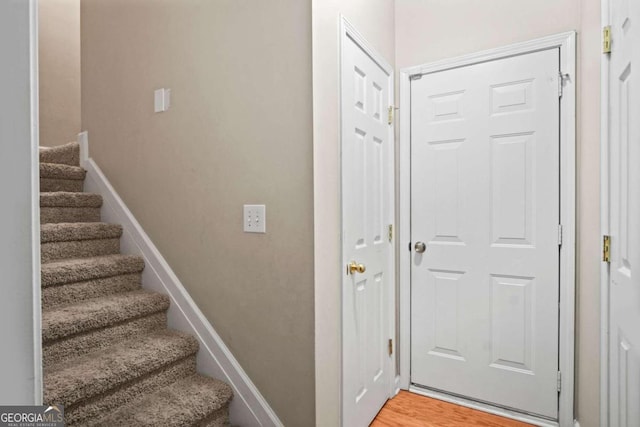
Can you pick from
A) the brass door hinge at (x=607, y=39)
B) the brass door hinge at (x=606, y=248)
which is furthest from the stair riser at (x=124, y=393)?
the brass door hinge at (x=607, y=39)

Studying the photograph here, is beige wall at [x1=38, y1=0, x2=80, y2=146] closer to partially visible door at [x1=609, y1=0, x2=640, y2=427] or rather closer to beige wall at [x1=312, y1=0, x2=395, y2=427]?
beige wall at [x1=312, y1=0, x2=395, y2=427]

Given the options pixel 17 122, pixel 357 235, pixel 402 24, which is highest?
pixel 402 24

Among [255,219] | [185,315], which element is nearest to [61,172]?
[185,315]

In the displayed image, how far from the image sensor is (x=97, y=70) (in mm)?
2459

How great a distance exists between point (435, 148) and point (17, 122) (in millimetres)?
2131

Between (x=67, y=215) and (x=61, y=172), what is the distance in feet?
1.25

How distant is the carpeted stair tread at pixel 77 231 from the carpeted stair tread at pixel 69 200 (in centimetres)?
18

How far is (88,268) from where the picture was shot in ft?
5.99

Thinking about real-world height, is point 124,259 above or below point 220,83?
below

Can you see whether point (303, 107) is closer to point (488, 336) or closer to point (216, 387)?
point (216, 387)

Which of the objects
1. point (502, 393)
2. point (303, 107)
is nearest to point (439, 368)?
point (502, 393)

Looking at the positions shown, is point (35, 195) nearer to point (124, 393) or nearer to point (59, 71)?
point (124, 393)

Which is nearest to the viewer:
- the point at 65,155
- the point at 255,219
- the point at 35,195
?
the point at 35,195

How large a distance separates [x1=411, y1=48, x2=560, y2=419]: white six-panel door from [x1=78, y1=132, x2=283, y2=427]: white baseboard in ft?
3.81
